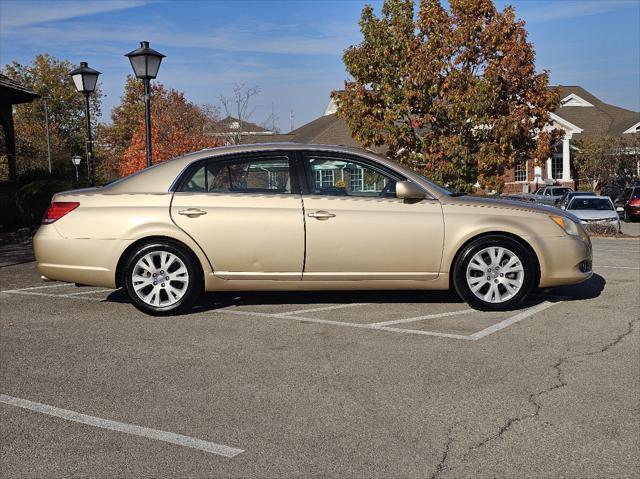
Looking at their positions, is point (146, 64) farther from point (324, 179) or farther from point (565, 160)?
point (565, 160)

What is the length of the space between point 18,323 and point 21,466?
11.7 feet

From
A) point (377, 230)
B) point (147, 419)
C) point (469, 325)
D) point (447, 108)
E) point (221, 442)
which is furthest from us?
point (447, 108)

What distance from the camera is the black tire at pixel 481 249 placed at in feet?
22.8

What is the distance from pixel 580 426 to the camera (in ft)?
13.1

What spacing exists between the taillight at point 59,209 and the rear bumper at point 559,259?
464 cm

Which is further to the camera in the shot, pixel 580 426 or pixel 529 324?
pixel 529 324

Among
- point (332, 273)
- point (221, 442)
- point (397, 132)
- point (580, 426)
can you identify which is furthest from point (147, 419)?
point (397, 132)

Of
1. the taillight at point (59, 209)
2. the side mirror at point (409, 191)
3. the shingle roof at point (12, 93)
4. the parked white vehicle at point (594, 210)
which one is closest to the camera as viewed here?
the side mirror at point (409, 191)

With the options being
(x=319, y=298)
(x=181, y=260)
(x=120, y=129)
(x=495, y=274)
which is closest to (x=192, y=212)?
(x=181, y=260)

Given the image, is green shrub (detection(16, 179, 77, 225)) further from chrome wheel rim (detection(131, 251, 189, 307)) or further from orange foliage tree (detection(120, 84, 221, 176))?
orange foliage tree (detection(120, 84, 221, 176))

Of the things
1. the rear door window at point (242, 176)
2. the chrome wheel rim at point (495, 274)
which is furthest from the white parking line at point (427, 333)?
the rear door window at point (242, 176)

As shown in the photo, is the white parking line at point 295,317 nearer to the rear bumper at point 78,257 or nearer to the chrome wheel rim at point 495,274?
the rear bumper at point 78,257

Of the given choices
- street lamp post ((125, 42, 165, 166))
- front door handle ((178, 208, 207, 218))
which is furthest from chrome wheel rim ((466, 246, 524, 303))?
street lamp post ((125, 42, 165, 166))

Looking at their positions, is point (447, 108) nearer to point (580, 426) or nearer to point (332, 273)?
point (332, 273)
